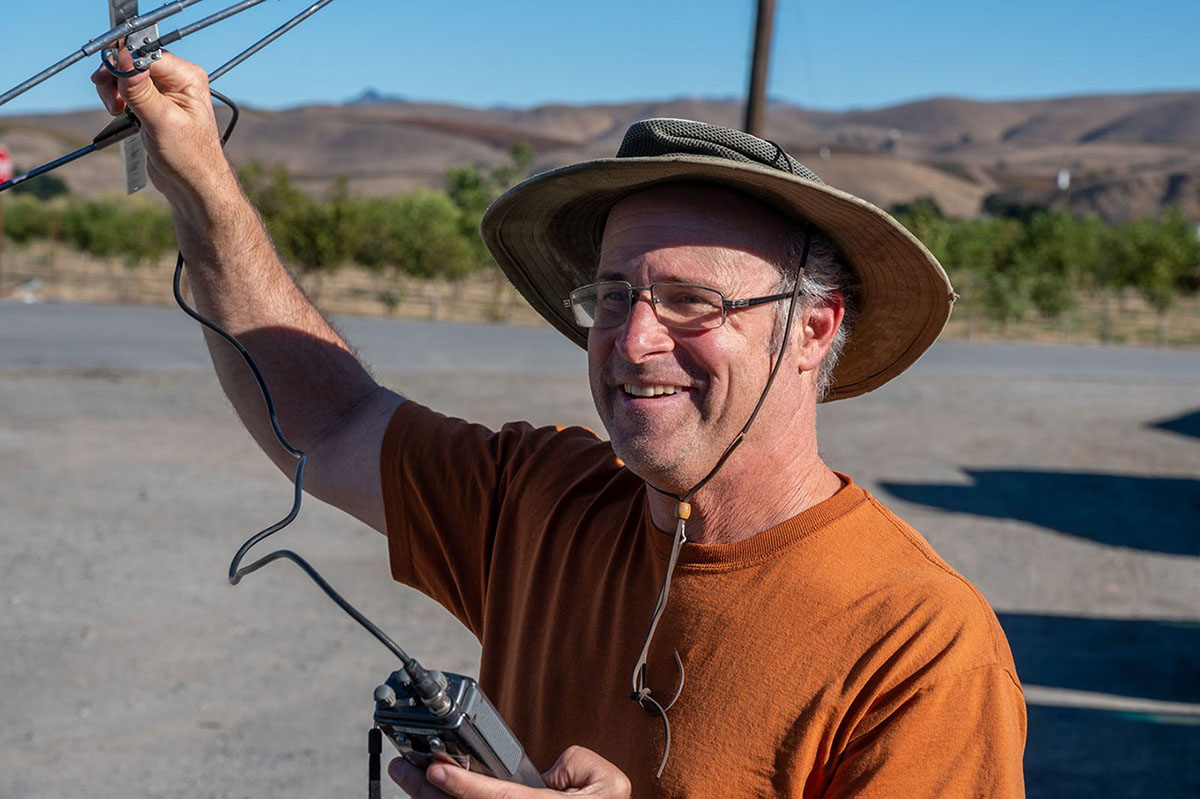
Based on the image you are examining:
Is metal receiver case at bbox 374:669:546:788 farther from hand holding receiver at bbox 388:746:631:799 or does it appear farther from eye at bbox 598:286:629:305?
eye at bbox 598:286:629:305

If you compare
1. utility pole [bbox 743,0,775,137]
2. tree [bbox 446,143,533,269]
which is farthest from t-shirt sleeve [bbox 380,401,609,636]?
tree [bbox 446,143,533,269]

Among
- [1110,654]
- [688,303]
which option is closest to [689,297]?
[688,303]

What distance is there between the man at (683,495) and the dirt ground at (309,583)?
0.52 m

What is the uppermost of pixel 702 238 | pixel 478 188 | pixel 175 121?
pixel 175 121

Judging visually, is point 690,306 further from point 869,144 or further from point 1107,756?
point 869,144

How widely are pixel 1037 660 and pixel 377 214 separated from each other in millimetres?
30503

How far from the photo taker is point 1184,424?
50.2ft

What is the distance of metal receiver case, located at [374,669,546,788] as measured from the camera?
1.35 metres

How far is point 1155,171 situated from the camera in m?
124

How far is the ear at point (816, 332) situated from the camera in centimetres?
197

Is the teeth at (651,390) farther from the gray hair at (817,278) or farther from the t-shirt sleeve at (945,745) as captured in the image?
the t-shirt sleeve at (945,745)

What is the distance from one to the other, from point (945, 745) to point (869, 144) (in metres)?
174

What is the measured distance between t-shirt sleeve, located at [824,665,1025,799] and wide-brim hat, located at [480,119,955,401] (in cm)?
66

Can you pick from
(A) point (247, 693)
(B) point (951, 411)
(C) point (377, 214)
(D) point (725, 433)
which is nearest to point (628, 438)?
(D) point (725, 433)
